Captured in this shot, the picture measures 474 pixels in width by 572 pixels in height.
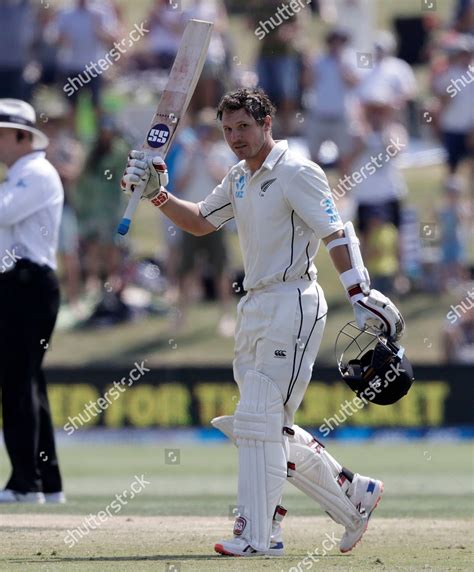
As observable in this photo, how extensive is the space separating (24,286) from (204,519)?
1726 millimetres

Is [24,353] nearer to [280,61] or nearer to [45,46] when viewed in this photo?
[280,61]

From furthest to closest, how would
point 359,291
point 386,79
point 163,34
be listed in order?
point 163,34
point 386,79
point 359,291

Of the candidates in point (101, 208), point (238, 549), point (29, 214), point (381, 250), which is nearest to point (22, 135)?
point (29, 214)

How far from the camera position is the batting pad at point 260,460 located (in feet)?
20.0

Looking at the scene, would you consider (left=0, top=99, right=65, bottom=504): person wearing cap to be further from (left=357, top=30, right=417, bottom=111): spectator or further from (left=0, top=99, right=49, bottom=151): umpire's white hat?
(left=357, top=30, right=417, bottom=111): spectator

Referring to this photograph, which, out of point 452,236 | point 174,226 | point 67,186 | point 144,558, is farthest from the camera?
point 67,186

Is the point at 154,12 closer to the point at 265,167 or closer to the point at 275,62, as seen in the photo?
the point at 275,62

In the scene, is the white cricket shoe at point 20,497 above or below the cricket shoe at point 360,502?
below

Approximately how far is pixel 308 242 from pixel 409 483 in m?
4.72

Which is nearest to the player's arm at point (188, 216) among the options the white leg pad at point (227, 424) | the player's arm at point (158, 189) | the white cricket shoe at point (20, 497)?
the player's arm at point (158, 189)

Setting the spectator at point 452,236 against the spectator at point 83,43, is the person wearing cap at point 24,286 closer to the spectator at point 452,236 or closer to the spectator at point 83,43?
the spectator at point 452,236

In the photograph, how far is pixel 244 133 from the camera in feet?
20.5

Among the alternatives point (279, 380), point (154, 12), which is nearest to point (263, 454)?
point (279, 380)

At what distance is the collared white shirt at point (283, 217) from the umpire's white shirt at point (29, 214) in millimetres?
2060
